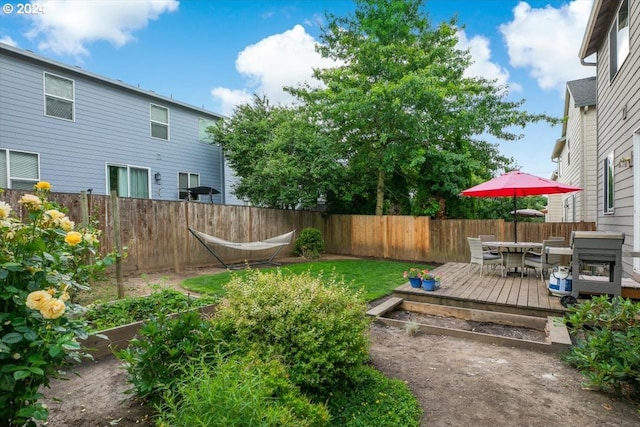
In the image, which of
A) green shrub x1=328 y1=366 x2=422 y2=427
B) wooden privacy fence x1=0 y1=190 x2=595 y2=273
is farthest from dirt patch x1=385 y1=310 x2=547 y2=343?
wooden privacy fence x1=0 y1=190 x2=595 y2=273

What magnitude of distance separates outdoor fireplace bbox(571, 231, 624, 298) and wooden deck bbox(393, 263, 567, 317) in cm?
38

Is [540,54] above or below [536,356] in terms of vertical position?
above

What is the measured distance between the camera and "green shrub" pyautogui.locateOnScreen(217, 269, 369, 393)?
215 centimetres

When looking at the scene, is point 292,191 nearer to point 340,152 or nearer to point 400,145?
point 340,152

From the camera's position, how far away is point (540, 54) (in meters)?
9.82

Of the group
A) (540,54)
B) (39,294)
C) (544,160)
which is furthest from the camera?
(544,160)

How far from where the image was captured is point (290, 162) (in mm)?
10258

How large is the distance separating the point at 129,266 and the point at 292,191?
4851 millimetres

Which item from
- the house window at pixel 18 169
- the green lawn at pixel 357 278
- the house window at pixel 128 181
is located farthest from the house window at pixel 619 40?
the house window at pixel 18 169

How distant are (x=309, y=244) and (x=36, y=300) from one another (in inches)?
362

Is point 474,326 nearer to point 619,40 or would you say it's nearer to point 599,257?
point 599,257

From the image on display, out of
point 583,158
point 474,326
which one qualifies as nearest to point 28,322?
point 474,326

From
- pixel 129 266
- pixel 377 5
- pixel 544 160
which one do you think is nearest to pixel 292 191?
pixel 129 266

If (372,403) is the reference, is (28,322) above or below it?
above
